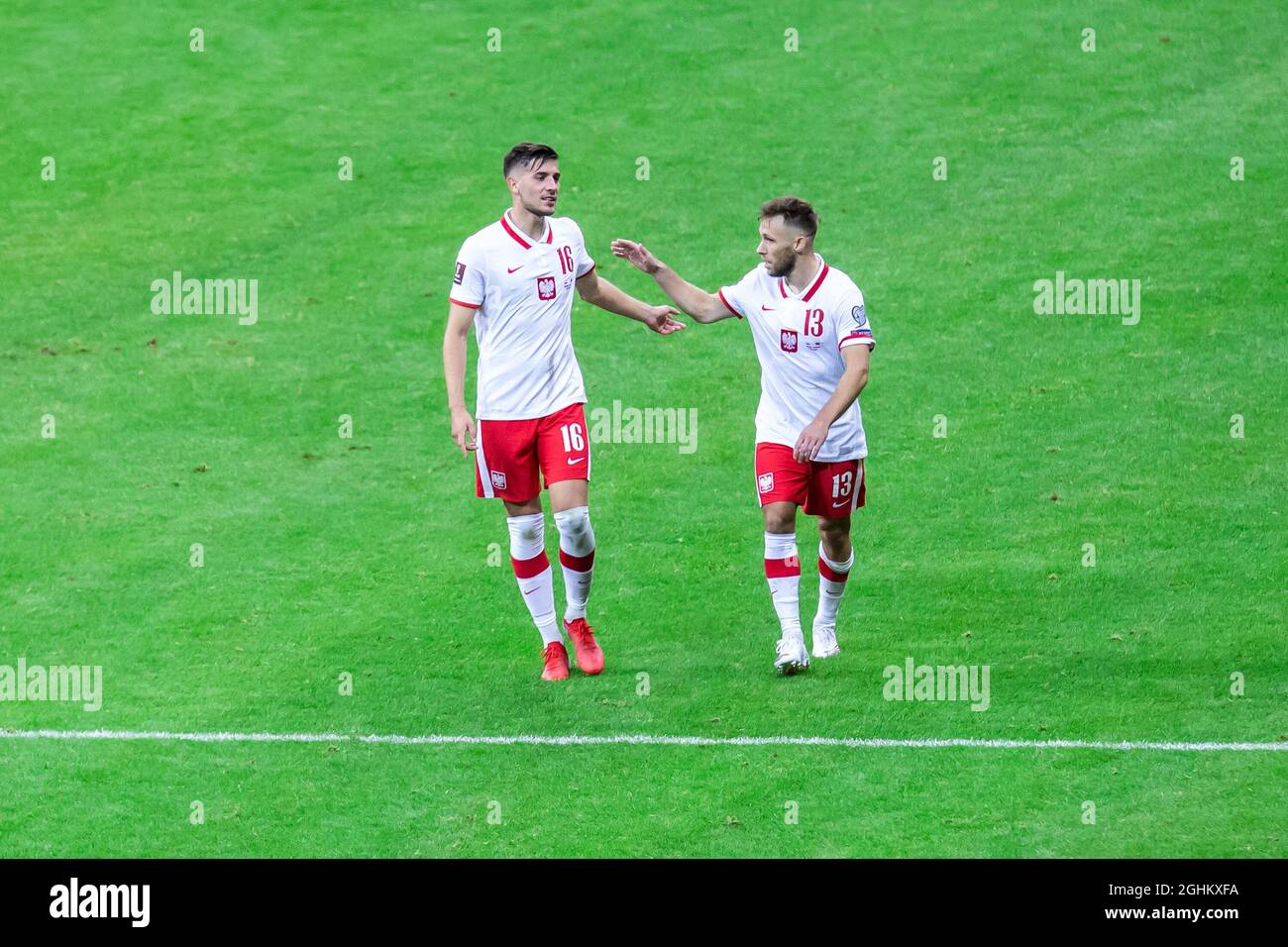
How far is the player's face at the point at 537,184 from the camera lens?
9.31 m

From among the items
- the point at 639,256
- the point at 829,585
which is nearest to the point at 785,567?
the point at 829,585

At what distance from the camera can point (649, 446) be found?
13.9m

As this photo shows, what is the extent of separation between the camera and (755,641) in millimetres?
10438

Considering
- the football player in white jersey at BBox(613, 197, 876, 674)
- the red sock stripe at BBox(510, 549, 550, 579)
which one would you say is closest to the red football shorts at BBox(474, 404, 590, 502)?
the red sock stripe at BBox(510, 549, 550, 579)

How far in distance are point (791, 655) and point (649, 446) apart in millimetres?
4461

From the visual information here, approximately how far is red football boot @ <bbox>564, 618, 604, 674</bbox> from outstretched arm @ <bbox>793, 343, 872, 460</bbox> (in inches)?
67.6

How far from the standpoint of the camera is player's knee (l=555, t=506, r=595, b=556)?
955 centimetres

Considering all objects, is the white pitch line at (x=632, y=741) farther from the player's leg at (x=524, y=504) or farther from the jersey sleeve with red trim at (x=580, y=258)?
the jersey sleeve with red trim at (x=580, y=258)

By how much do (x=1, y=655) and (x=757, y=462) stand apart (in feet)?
16.0

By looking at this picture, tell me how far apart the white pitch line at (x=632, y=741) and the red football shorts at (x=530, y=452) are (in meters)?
1.47

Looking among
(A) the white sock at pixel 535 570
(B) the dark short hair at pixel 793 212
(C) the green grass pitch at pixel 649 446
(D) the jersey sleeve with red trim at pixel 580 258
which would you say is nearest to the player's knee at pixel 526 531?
(A) the white sock at pixel 535 570

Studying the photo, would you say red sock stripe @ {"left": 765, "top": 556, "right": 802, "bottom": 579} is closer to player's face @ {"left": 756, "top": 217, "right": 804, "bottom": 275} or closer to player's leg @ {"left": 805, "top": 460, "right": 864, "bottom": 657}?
player's leg @ {"left": 805, "top": 460, "right": 864, "bottom": 657}

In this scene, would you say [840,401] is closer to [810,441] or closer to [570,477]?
[810,441]
